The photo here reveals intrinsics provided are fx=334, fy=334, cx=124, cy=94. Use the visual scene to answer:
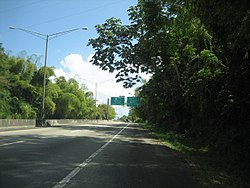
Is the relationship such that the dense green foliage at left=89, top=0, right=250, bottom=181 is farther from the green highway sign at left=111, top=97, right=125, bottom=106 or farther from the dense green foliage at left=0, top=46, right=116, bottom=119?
the green highway sign at left=111, top=97, right=125, bottom=106

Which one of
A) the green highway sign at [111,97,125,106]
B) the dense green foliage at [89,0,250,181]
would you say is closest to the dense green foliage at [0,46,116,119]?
the green highway sign at [111,97,125,106]

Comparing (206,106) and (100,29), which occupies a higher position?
(100,29)

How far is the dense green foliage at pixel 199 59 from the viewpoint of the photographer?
35.6 feet

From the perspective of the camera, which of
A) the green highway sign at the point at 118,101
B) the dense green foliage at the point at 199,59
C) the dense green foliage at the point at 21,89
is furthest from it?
the green highway sign at the point at 118,101

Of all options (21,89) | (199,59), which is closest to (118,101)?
(21,89)

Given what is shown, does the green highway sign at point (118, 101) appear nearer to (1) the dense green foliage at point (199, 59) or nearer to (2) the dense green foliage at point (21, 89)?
(2) the dense green foliage at point (21, 89)

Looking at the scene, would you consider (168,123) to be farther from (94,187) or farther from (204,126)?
(94,187)

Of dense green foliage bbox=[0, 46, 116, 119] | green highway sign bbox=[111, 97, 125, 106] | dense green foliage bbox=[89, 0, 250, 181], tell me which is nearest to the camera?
dense green foliage bbox=[89, 0, 250, 181]

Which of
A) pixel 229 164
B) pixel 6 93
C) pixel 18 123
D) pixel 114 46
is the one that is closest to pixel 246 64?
pixel 229 164

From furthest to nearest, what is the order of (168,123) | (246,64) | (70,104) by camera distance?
(70,104) → (168,123) → (246,64)

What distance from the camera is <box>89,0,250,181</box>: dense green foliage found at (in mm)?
10844

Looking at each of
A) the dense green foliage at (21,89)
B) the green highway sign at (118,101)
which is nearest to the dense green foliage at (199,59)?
the dense green foliage at (21,89)

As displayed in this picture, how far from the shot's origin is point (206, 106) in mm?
19594

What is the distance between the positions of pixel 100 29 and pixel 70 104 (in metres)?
58.6
